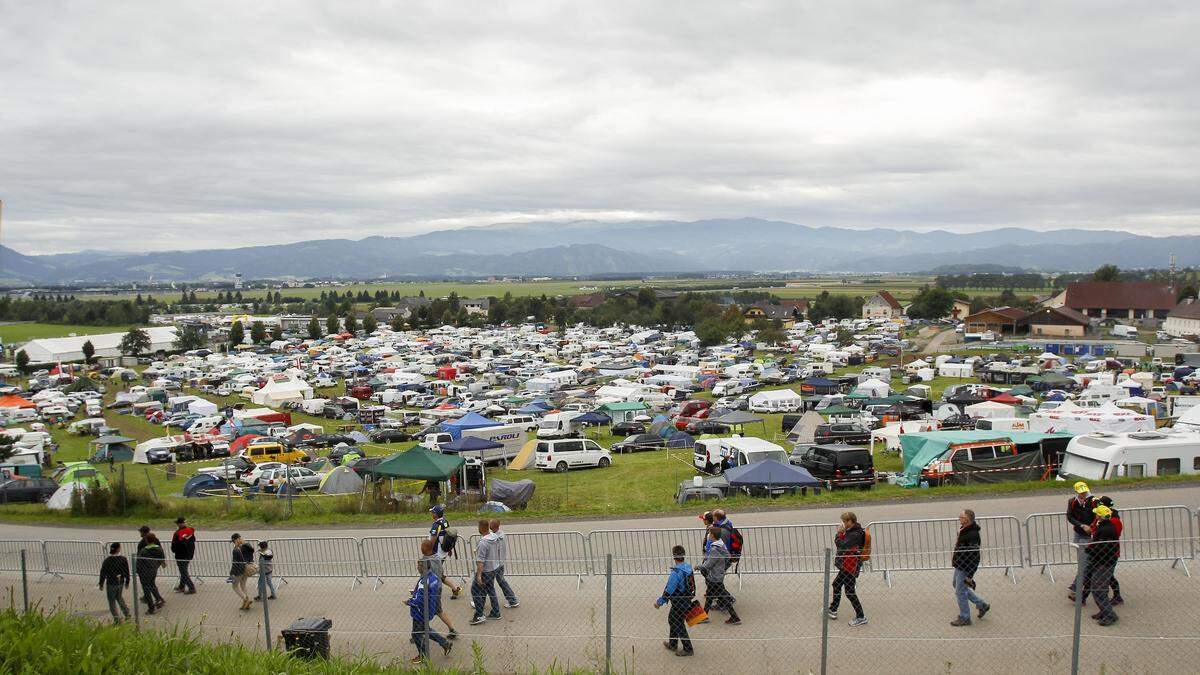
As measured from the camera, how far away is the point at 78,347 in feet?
227

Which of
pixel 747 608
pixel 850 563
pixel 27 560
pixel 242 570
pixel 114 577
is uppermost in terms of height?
pixel 850 563

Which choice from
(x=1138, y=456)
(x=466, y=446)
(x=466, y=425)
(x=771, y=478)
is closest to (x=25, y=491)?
(x=466, y=446)

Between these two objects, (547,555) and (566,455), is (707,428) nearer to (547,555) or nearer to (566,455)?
(566,455)

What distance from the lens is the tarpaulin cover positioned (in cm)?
1602

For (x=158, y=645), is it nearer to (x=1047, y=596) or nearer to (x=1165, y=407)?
(x=1047, y=596)

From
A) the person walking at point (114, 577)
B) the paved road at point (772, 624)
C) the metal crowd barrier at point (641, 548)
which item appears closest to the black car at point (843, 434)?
the metal crowd barrier at point (641, 548)

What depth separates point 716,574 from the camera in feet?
25.5

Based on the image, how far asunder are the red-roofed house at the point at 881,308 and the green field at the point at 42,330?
95028mm

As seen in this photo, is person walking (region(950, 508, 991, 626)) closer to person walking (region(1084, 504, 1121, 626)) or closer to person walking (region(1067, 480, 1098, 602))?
person walking (region(1084, 504, 1121, 626))

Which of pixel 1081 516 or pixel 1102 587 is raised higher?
pixel 1081 516

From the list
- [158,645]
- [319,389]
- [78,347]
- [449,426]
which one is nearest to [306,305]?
[78,347]

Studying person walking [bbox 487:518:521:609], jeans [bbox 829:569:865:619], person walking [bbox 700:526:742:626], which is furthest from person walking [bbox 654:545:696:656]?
person walking [bbox 487:518:521:609]

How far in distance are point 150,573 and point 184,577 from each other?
2.26 feet

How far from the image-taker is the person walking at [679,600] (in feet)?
23.4
